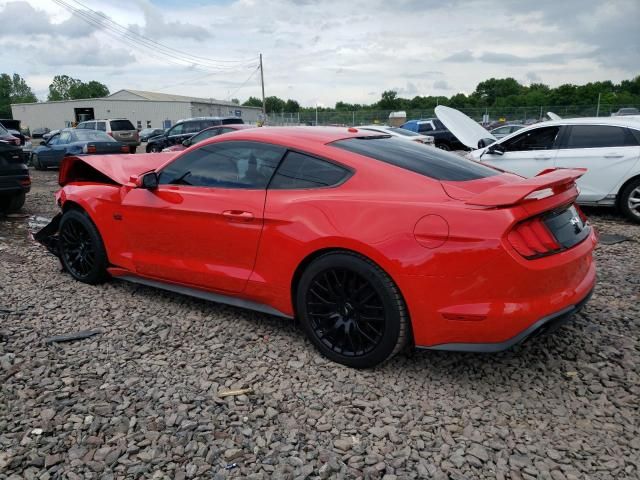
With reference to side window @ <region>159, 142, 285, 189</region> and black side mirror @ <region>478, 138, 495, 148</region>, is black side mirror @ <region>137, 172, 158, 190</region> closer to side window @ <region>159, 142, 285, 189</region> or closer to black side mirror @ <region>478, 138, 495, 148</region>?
side window @ <region>159, 142, 285, 189</region>

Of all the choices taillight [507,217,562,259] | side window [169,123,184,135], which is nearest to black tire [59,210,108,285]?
taillight [507,217,562,259]

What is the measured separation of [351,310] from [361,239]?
447 millimetres

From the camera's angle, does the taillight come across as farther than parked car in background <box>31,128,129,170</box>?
No

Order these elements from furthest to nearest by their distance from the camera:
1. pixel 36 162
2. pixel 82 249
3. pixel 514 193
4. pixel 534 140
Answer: pixel 36 162 < pixel 534 140 < pixel 82 249 < pixel 514 193

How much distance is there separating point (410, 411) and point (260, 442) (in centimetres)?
81

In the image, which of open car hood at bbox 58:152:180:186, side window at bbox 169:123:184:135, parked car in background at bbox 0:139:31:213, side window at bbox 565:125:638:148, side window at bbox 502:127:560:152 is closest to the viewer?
open car hood at bbox 58:152:180:186

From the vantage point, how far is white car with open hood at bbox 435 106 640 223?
23.2 feet

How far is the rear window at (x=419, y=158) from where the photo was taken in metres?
3.10

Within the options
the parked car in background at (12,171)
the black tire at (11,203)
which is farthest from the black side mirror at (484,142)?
the black tire at (11,203)

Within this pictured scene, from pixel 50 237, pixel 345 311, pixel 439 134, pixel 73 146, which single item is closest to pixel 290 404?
pixel 345 311

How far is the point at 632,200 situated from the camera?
23.1 feet

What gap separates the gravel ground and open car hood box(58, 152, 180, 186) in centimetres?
123

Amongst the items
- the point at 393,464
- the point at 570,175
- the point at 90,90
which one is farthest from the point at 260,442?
the point at 90,90

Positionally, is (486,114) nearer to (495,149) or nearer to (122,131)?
(122,131)
